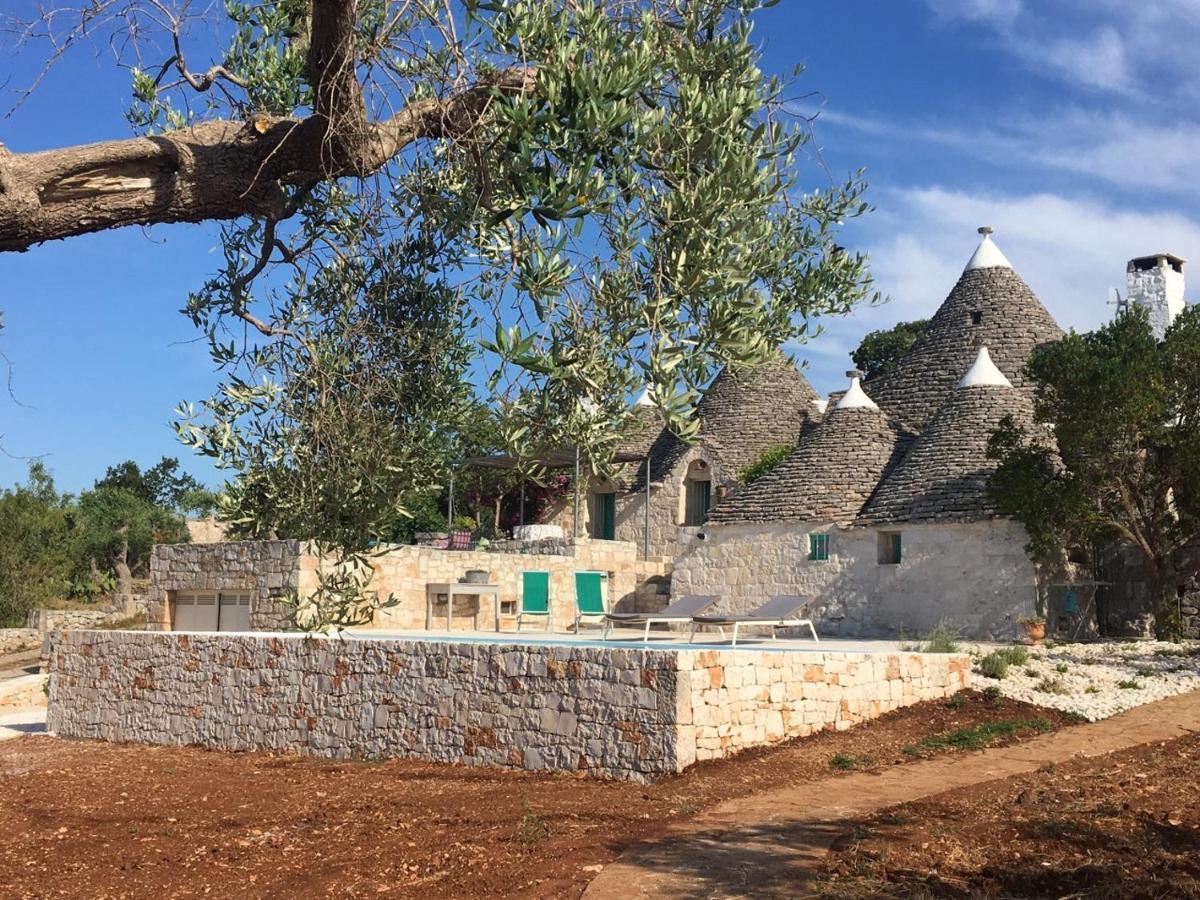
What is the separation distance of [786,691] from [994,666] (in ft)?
11.3

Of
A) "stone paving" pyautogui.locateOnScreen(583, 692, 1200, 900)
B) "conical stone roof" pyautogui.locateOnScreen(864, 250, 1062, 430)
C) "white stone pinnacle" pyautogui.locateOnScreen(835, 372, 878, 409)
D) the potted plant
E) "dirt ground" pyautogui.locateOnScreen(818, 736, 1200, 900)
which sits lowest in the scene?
"stone paving" pyautogui.locateOnScreen(583, 692, 1200, 900)

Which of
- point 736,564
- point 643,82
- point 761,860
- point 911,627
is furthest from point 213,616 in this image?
point 643,82

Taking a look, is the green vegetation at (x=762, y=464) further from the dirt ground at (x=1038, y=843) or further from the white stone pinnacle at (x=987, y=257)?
the dirt ground at (x=1038, y=843)

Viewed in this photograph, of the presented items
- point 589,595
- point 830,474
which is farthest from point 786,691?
point 830,474

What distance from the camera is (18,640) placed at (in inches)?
1192

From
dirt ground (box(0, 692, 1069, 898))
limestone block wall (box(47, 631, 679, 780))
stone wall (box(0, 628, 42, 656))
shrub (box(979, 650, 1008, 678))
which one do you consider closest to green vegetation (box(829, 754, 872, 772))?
dirt ground (box(0, 692, 1069, 898))

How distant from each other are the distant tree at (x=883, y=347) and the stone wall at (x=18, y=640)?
102 feet

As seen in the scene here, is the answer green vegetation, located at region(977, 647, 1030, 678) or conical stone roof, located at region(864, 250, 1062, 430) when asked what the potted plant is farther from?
conical stone roof, located at region(864, 250, 1062, 430)

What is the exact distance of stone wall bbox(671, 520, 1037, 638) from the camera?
A: 18969 millimetres

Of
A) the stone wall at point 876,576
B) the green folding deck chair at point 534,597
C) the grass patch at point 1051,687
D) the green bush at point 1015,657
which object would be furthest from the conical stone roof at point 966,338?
the grass patch at point 1051,687

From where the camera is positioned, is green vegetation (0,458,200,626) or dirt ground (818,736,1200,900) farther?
green vegetation (0,458,200,626)

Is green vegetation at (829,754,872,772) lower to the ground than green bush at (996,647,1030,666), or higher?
lower

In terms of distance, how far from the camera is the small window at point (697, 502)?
28.3m

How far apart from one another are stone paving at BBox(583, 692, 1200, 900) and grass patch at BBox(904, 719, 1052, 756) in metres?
0.26
